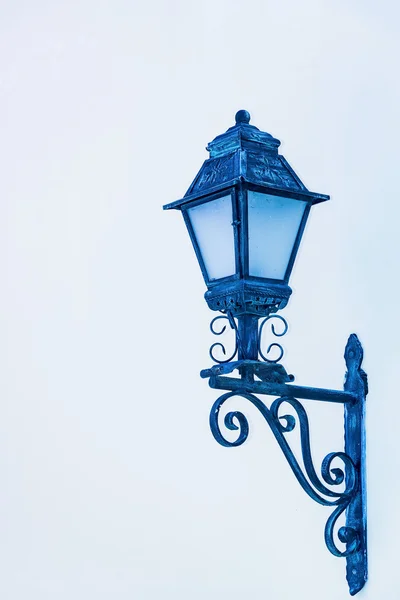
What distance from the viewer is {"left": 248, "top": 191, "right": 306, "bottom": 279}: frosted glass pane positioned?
92.4 inches

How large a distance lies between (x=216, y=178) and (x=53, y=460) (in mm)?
1007

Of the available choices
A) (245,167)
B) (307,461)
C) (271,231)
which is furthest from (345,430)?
(245,167)

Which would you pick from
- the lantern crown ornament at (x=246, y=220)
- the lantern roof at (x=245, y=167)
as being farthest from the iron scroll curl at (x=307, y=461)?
the lantern roof at (x=245, y=167)

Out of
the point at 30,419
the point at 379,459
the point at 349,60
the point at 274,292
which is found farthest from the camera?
the point at 30,419

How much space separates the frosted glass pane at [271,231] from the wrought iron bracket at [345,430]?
0.19m

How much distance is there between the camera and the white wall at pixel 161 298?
2.76 meters

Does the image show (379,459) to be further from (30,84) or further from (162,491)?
(30,84)

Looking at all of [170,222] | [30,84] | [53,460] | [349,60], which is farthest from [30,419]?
[349,60]

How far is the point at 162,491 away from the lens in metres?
2.95

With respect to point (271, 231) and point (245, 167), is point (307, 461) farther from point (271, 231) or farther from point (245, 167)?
point (245, 167)

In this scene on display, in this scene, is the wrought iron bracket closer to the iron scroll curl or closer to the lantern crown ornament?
the iron scroll curl

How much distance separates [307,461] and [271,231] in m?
0.48

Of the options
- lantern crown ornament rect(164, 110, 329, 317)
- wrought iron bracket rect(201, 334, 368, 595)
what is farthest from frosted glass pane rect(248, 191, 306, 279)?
wrought iron bracket rect(201, 334, 368, 595)

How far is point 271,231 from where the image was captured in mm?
2381
